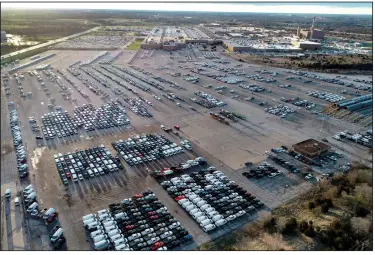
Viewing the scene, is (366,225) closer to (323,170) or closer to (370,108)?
(323,170)

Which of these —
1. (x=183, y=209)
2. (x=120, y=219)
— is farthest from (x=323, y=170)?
(x=120, y=219)

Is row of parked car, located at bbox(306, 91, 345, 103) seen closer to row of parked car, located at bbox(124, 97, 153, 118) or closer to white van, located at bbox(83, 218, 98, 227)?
row of parked car, located at bbox(124, 97, 153, 118)

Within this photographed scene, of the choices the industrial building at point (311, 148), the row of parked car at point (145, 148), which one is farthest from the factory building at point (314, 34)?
the row of parked car at point (145, 148)

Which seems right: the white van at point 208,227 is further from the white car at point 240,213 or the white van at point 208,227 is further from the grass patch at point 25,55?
the grass patch at point 25,55

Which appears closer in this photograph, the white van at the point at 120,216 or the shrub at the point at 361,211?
the shrub at the point at 361,211

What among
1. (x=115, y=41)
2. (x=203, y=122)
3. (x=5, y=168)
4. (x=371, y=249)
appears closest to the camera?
(x=371, y=249)

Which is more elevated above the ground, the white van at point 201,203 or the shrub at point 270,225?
the white van at point 201,203

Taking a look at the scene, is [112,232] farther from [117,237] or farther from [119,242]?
[119,242]
